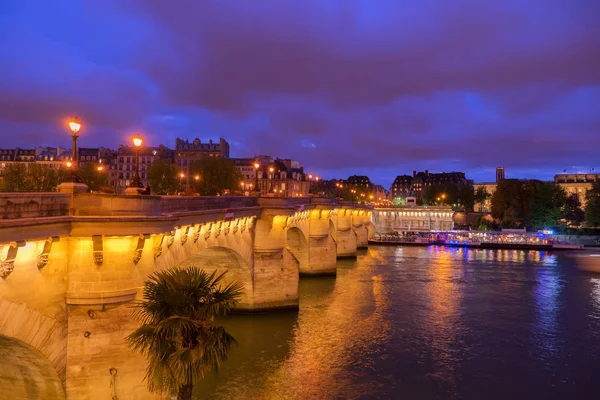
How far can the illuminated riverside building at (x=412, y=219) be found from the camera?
12238 cm

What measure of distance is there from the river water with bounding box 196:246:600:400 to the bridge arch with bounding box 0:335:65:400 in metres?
6.83

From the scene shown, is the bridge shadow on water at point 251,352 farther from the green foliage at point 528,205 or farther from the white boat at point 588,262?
the green foliage at point 528,205

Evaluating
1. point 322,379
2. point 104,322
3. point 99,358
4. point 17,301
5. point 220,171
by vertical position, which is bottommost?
point 322,379

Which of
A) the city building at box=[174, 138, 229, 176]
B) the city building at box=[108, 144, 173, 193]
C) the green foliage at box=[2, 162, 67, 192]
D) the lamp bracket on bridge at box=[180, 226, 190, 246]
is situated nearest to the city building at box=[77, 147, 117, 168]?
the city building at box=[108, 144, 173, 193]

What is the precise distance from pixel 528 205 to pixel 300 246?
80.6 metres

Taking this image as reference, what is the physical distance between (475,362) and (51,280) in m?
19.8

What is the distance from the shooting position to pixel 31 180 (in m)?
65.5

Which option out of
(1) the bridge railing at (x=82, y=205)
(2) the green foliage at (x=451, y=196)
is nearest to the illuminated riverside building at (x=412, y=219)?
(2) the green foliage at (x=451, y=196)

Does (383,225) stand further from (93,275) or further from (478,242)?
(93,275)

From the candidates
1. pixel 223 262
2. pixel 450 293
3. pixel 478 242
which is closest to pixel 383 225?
pixel 478 242

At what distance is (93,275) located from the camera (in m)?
14.2

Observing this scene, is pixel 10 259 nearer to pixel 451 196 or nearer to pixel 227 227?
pixel 227 227

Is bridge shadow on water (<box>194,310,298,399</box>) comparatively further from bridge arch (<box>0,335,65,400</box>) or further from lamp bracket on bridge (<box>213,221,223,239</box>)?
bridge arch (<box>0,335,65,400</box>)

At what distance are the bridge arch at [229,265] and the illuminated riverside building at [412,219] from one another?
9341 centimetres
